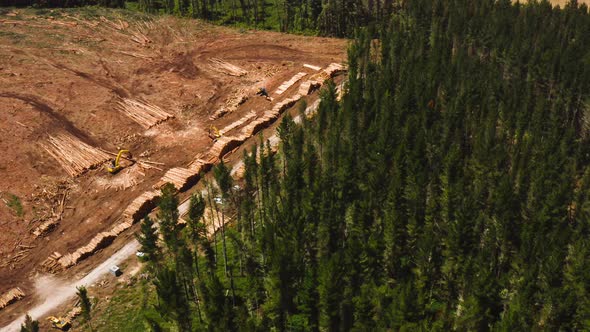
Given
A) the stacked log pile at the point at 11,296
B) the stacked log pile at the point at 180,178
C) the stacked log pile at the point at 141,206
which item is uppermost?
the stacked log pile at the point at 180,178

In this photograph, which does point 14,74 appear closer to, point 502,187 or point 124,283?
point 124,283

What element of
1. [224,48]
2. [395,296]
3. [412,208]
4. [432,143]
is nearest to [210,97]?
[224,48]

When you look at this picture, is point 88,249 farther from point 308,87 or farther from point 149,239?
point 308,87

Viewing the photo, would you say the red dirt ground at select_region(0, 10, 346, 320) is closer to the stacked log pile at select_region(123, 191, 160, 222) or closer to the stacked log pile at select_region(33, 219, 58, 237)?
the stacked log pile at select_region(33, 219, 58, 237)

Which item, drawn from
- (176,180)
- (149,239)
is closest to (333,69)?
(176,180)

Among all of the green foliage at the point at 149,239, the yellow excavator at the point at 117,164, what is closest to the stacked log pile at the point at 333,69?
the yellow excavator at the point at 117,164

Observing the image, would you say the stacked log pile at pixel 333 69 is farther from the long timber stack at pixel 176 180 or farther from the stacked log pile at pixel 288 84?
the long timber stack at pixel 176 180

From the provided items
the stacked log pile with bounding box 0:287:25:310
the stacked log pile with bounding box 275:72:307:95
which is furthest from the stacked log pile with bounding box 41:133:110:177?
the stacked log pile with bounding box 275:72:307:95
